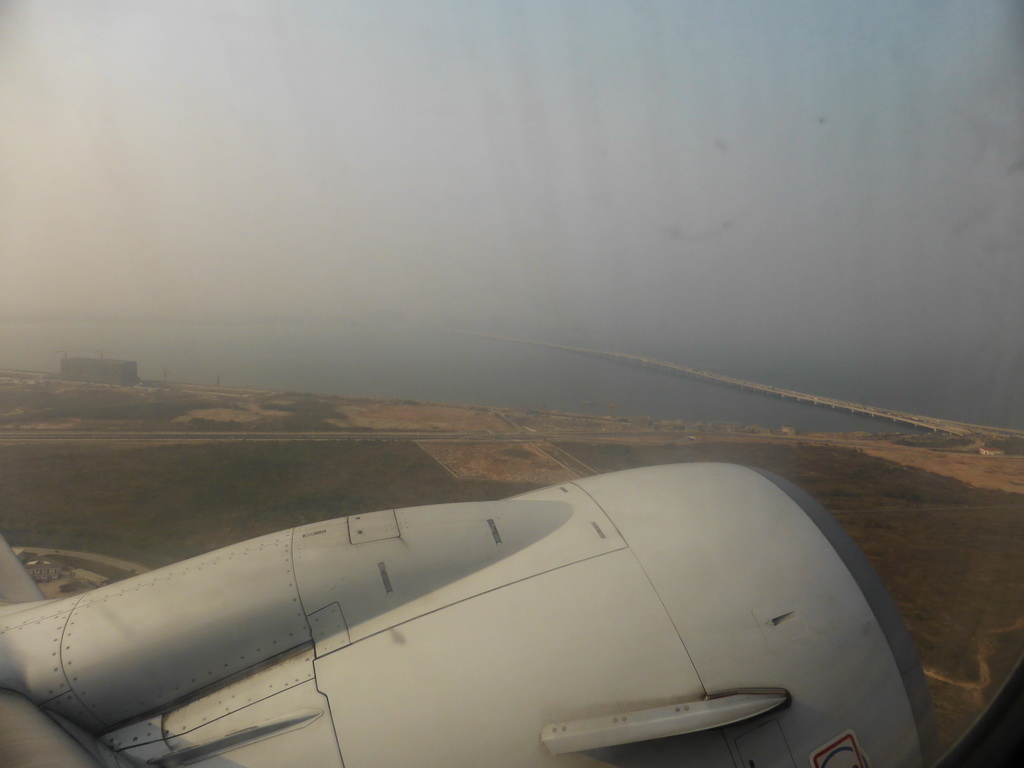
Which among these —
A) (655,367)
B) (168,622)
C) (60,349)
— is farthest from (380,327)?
(168,622)

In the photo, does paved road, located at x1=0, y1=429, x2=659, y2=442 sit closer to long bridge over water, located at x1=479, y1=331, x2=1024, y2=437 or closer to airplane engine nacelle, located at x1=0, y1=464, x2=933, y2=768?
long bridge over water, located at x1=479, y1=331, x2=1024, y2=437

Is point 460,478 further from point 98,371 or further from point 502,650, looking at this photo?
point 98,371

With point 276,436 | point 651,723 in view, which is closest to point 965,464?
point 651,723

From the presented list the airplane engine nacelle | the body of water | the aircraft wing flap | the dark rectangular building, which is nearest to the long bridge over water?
the body of water

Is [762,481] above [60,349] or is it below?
below

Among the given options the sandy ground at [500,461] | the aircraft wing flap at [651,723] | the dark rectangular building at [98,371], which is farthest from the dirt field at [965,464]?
the dark rectangular building at [98,371]

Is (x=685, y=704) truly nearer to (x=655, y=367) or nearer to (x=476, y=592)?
(x=476, y=592)
